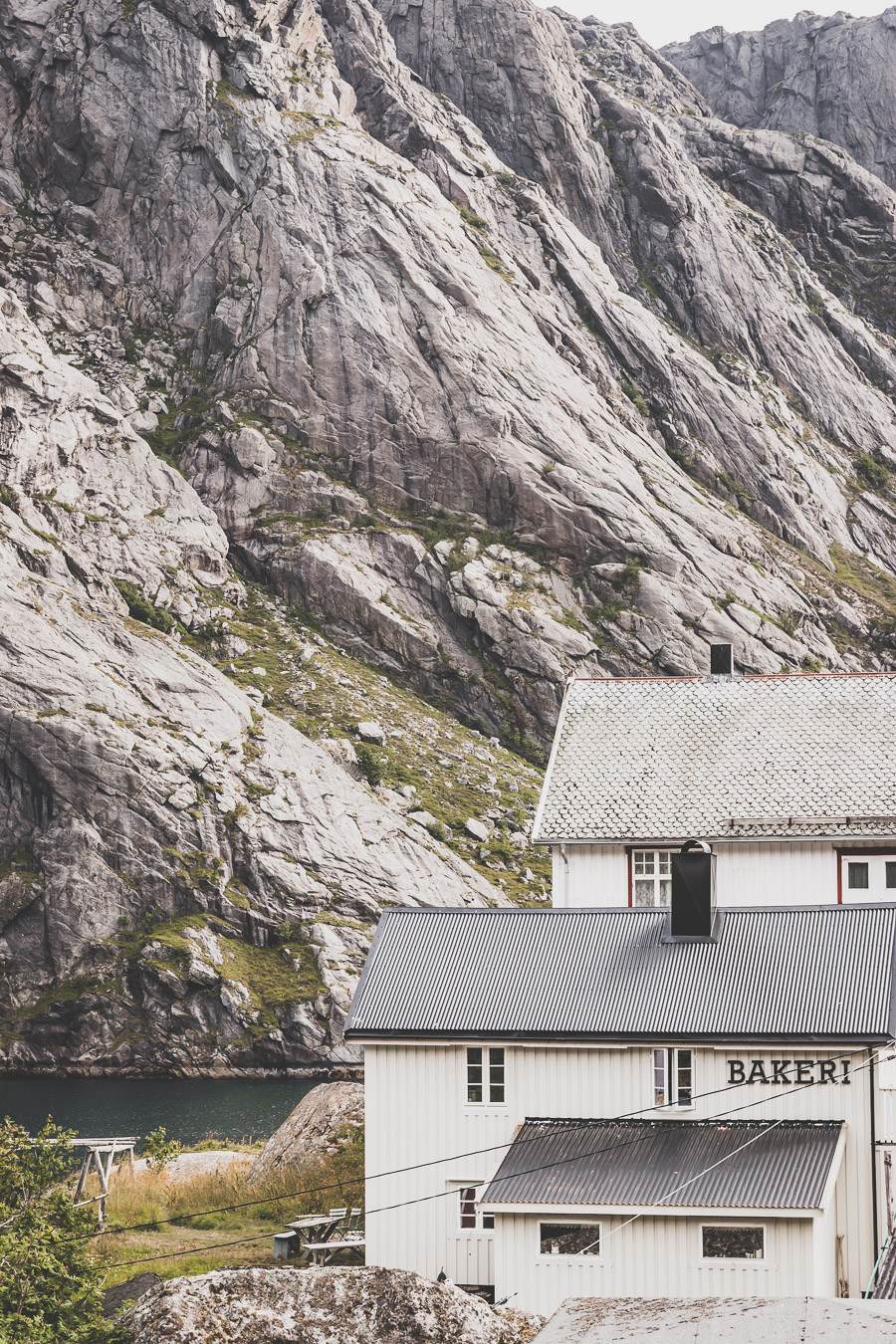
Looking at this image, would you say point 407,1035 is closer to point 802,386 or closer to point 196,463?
point 196,463

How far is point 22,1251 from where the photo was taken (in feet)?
71.7

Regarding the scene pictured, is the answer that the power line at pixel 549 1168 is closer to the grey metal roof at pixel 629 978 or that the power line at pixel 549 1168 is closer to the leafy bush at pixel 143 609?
the grey metal roof at pixel 629 978

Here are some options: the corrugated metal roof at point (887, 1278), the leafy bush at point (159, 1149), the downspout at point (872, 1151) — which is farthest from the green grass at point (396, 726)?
the corrugated metal roof at point (887, 1278)

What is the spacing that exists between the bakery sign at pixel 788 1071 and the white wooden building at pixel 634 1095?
0.04 meters

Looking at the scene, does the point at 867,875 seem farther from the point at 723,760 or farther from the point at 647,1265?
the point at 647,1265

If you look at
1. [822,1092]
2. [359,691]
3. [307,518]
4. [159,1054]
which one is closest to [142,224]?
[307,518]

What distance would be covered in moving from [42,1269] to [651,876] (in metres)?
21.1

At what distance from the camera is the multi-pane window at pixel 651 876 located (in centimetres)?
3941

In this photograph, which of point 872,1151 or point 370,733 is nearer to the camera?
point 872,1151

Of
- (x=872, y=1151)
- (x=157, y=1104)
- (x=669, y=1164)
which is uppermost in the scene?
(x=872, y=1151)

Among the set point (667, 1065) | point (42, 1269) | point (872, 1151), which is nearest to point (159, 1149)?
point (667, 1065)

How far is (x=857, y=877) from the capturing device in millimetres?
38812

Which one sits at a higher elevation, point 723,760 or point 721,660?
point 721,660

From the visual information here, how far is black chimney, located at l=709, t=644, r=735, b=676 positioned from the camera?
44.3m
